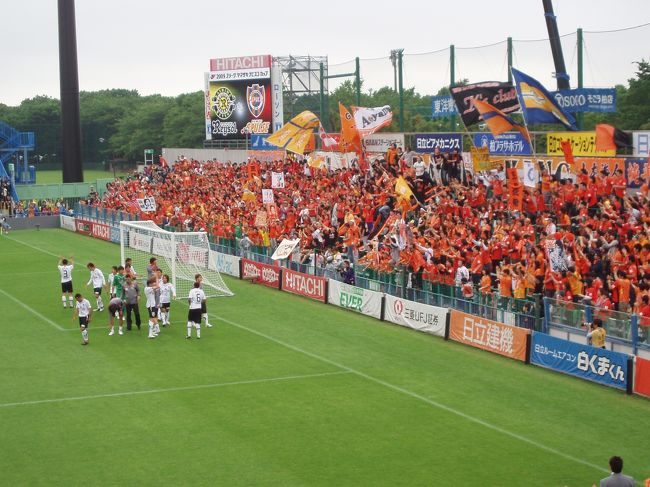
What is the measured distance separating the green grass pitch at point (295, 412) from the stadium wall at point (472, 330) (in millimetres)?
389

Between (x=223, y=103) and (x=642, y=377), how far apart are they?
48.0 metres

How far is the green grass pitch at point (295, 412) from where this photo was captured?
16859 millimetres

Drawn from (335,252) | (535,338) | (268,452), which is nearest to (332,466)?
(268,452)

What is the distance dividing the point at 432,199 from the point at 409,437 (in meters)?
19.9

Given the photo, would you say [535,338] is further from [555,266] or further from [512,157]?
[512,157]

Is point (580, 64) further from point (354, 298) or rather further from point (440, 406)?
point (440, 406)

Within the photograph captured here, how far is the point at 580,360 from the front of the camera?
23266 millimetres

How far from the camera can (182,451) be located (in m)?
17.9

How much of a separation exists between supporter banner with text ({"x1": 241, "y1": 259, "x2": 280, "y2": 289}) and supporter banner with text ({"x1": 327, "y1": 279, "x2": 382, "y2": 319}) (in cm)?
417

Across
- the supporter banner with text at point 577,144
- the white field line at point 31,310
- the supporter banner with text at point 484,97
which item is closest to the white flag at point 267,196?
the supporter banner with text at point 484,97

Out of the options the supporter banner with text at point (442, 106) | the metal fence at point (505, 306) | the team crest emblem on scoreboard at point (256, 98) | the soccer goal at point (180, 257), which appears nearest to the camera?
the metal fence at point (505, 306)

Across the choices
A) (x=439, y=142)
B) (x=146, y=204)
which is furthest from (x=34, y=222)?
(x=439, y=142)

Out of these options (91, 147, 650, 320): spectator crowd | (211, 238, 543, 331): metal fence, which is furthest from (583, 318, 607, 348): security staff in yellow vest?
(211, 238, 543, 331): metal fence

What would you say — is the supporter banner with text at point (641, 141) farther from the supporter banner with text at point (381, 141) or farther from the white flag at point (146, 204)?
the white flag at point (146, 204)
